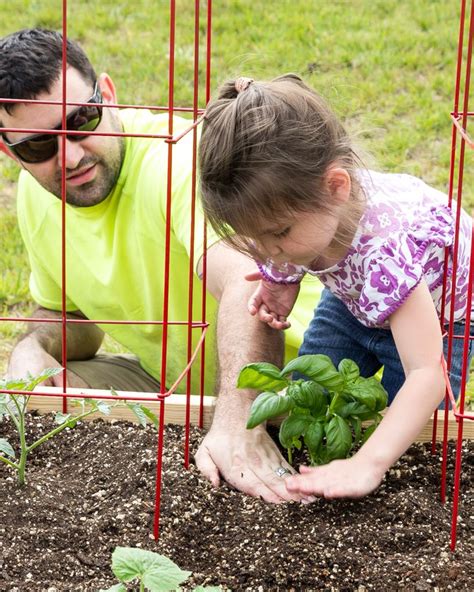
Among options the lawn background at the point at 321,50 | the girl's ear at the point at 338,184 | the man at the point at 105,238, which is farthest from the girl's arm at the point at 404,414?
the lawn background at the point at 321,50

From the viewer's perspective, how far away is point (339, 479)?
1784 mm

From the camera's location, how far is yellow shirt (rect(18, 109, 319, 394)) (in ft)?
8.95

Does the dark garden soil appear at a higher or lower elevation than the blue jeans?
lower

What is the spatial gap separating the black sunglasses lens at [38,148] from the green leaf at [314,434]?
1.11m

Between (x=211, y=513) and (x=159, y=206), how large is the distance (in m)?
1.05

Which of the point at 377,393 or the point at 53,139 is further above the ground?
the point at 53,139

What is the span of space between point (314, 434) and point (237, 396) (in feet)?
0.90

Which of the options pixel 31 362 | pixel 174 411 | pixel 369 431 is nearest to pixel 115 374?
pixel 31 362

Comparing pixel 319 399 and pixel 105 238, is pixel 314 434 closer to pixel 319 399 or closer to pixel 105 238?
pixel 319 399

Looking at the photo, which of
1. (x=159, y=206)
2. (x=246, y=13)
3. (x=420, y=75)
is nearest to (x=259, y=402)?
(x=159, y=206)

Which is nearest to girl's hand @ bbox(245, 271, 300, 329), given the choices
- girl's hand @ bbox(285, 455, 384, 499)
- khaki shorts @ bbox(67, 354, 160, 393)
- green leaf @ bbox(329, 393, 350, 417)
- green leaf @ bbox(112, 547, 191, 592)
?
green leaf @ bbox(329, 393, 350, 417)

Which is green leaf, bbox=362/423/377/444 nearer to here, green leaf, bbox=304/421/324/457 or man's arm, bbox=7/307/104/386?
green leaf, bbox=304/421/324/457

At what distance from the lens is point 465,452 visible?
206cm

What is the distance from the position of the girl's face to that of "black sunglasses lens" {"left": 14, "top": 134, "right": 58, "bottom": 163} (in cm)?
94
